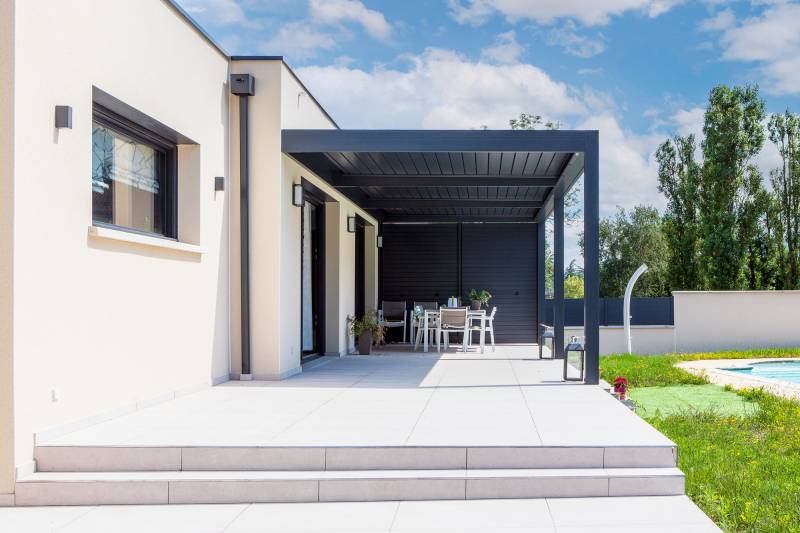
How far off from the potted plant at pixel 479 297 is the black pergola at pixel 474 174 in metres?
1.05

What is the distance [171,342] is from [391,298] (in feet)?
30.4

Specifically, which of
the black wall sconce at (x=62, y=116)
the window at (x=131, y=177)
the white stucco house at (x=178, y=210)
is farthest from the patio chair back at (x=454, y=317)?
the black wall sconce at (x=62, y=116)

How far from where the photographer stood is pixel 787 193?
2364 centimetres

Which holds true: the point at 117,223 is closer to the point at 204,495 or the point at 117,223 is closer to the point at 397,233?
the point at 204,495

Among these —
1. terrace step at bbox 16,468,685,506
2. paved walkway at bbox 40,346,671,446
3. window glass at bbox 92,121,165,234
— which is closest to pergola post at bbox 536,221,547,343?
paved walkway at bbox 40,346,671,446

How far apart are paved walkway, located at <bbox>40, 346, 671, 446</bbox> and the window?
152 centimetres

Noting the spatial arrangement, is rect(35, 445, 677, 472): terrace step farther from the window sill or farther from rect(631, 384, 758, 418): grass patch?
rect(631, 384, 758, 418): grass patch

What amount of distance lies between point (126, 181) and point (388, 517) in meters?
3.51

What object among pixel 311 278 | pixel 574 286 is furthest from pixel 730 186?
pixel 311 278

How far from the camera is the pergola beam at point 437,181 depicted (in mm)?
10500

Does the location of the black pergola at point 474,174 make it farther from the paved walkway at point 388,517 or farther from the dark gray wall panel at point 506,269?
the paved walkway at point 388,517

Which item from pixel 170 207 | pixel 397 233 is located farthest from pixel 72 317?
pixel 397 233

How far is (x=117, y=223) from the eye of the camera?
593 cm

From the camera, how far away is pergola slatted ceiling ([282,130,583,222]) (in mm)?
7941
